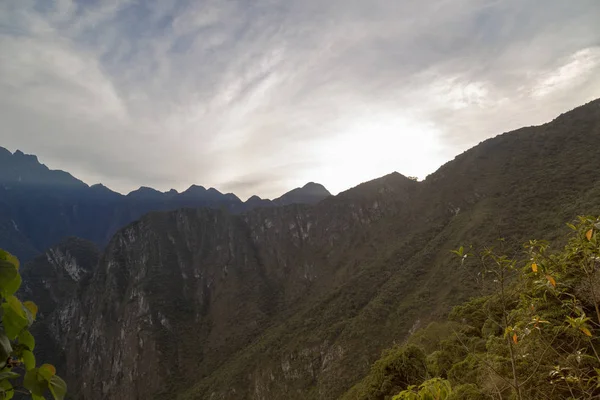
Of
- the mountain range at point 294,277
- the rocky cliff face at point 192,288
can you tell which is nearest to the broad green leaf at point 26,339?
the mountain range at point 294,277

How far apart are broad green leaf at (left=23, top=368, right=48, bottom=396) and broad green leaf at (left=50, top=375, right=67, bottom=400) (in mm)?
32

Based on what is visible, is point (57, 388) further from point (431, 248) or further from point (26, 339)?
point (431, 248)

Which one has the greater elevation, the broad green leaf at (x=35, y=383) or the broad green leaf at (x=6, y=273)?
the broad green leaf at (x=6, y=273)

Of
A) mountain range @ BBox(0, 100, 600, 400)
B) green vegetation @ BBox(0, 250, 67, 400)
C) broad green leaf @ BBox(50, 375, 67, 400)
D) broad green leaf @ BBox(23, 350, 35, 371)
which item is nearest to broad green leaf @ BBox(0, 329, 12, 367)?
Result: green vegetation @ BBox(0, 250, 67, 400)

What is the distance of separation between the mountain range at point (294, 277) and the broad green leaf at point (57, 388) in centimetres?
2303

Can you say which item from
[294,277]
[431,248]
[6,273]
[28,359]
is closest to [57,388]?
[28,359]

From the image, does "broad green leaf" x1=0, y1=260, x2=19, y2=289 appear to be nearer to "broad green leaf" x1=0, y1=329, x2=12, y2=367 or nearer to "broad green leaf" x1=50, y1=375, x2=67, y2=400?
"broad green leaf" x1=0, y1=329, x2=12, y2=367

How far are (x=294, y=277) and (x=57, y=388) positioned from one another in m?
121

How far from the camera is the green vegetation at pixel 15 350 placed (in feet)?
5.50

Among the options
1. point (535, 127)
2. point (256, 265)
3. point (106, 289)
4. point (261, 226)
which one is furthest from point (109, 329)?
point (535, 127)

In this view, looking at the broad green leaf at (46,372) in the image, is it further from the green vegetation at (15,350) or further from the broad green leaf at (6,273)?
the broad green leaf at (6,273)

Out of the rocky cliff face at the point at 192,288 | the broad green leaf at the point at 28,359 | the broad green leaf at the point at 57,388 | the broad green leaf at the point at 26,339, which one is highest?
the broad green leaf at the point at 26,339

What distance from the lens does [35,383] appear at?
169 cm

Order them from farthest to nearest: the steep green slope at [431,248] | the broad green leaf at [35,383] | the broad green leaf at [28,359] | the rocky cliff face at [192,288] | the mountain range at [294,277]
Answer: the rocky cliff face at [192,288]
the mountain range at [294,277]
the steep green slope at [431,248]
the broad green leaf at [28,359]
the broad green leaf at [35,383]
